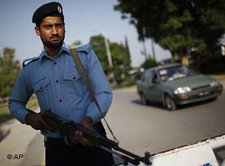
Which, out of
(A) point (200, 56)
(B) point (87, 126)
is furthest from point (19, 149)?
(A) point (200, 56)

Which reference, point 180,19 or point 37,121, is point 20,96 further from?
point 180,19

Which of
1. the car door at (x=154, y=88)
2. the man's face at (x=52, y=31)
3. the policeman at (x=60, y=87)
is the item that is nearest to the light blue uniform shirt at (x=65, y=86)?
the policeman at (x=60, y=87)

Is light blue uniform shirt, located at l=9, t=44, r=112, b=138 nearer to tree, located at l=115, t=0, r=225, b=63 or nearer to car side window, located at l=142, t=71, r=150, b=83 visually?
car side window, located at l=142, t=71, r=150, b=83

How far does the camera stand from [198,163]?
204 cm

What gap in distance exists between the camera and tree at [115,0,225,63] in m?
20.5

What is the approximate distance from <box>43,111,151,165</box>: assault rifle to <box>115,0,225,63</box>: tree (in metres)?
20.4

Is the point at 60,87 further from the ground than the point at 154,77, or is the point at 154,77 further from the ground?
the point at 60,87

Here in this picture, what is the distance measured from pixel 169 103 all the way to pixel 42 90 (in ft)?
23.3

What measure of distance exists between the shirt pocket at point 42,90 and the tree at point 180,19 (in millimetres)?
20209

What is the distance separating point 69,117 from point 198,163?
3.57ft

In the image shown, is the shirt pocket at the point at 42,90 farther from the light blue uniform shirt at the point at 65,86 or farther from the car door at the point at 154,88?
the car door at the point at 154,88

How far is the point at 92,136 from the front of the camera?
1590 millimetres

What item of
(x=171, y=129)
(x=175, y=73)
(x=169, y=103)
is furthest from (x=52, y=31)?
(x=175, y=73)

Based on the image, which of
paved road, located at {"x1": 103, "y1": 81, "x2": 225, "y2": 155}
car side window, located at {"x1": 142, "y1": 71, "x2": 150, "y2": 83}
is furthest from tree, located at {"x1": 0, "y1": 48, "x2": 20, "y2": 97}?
car side window, located at {"x1": 142, "y1": 71, "x2": 150, "y2": 83}
